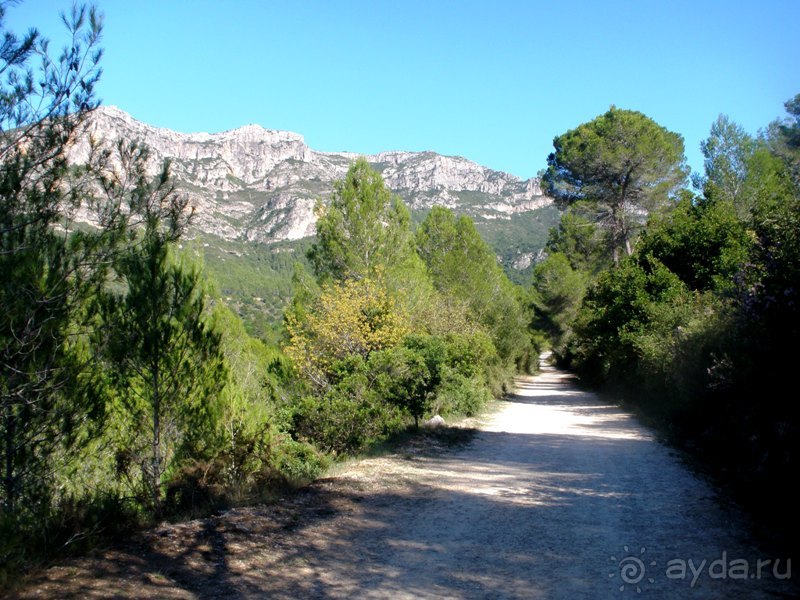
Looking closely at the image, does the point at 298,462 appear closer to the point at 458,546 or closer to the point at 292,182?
the point at 458,546

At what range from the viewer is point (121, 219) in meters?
5.45

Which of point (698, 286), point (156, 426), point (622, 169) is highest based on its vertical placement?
point (622, 169)

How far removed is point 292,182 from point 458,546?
126m

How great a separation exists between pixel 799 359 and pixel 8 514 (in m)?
7.29

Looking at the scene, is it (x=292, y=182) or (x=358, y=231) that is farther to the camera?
(x=292, y=182)

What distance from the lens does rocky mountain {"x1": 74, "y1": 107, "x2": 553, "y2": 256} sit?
102812 millimetres

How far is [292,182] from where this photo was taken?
413ft

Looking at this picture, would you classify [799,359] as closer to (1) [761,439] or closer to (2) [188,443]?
(1) [761,439]

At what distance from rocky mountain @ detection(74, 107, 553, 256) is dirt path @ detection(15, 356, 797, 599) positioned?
7950 cm

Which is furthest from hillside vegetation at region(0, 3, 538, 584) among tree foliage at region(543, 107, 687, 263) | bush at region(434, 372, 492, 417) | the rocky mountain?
the rocky mountain

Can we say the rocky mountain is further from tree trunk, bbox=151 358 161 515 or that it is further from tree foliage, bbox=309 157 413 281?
tree trunk, bbox=151 358 161 515

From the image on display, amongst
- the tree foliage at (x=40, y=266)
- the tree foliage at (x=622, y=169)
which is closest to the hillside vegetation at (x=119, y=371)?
the tree foliage at (x=40, y=266)

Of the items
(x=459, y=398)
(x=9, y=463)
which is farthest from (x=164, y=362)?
(x=459, y=398)

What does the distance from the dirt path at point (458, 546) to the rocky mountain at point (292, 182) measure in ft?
261
